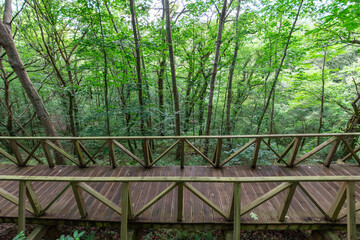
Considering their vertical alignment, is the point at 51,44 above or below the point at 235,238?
above

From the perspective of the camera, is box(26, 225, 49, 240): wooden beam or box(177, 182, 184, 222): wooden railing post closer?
box(177, 182, 184, 222): wooden railing post

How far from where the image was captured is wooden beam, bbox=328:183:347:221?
2.20 meters

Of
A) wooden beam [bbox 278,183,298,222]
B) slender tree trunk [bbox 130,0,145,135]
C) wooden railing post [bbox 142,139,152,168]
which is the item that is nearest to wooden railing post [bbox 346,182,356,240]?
wooden beam [bbox 278,183,298,222]

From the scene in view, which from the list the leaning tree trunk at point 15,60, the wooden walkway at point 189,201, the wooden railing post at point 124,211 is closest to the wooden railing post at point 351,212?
the wooden walkway at point 189,201

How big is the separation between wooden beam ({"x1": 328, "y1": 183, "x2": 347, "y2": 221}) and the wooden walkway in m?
0.15

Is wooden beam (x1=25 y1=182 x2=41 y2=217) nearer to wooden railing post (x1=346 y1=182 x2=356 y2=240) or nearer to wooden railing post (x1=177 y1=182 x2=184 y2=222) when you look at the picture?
wooden railing post (x1=177 y1=182 x2=184 y2=222)

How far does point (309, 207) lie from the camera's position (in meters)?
2.81

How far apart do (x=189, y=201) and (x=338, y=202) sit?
2.44 m

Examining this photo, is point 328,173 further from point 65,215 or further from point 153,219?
point 65,215

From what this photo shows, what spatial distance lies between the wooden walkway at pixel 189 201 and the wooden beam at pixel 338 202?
5.8 inches

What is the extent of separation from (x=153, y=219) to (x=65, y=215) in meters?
1.66

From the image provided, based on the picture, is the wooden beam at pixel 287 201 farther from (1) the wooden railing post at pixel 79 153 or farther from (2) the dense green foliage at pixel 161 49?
(1) the wooden railing post at pixel 79 153

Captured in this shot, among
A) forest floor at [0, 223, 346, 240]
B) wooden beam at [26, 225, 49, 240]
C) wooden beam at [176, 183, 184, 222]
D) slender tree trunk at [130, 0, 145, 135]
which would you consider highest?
slender tree trunk at [130, 0, 145, 135]

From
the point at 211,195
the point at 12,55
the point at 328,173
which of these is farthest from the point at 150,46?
the point at 328,173
